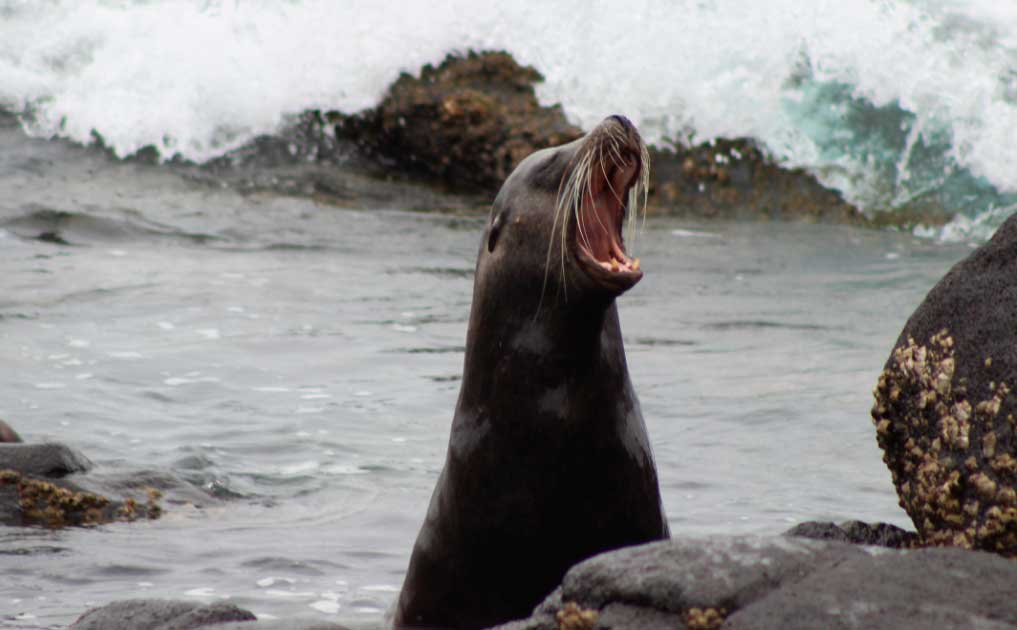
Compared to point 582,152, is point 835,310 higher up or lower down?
lower down

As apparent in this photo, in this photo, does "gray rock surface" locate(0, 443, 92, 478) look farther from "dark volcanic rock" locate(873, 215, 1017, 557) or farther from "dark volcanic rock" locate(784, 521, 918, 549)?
"dark volcanic rock" locate(873, 215, 1017, 557)

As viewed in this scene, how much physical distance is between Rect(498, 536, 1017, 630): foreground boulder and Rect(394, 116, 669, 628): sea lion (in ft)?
3.00

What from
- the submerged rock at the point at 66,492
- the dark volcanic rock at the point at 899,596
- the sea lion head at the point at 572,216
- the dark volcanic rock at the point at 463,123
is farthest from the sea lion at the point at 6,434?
the dark volcanic rock at the point at 463,123

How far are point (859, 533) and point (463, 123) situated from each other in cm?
1139

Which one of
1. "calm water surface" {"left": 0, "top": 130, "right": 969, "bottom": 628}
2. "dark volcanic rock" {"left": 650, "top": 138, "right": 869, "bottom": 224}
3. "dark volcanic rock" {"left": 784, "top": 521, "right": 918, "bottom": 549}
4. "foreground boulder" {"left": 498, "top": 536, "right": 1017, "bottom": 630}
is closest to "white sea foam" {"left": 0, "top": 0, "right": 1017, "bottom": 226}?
"dark volcanic rock" {"left": 650, "top": 138, "right": 869, "bottom": 224}

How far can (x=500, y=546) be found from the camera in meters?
4.28

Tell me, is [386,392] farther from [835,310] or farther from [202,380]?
[835,310]

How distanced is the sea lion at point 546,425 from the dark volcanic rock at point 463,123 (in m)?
10.1

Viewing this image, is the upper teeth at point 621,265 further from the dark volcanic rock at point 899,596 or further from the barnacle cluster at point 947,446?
the dark volcanic rock at point 899,596

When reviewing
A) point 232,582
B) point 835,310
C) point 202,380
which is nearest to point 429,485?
point 232,582

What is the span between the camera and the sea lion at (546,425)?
14.0ft

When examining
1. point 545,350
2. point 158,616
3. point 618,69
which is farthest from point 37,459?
point 618,69

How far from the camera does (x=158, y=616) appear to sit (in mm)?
4262

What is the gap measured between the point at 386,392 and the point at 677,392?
5.05 feet
